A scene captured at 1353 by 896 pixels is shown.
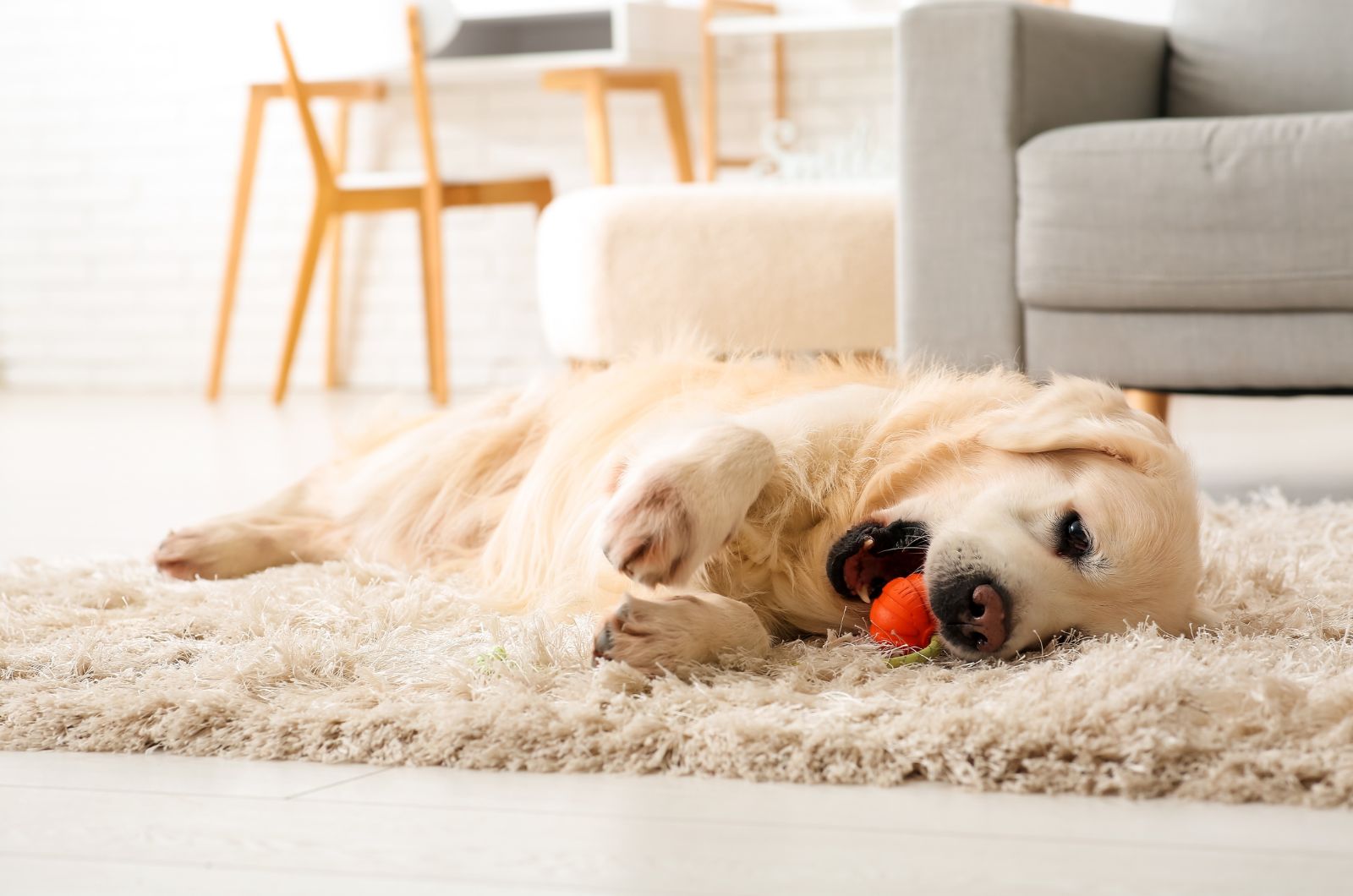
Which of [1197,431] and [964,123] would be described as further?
[1197,431]

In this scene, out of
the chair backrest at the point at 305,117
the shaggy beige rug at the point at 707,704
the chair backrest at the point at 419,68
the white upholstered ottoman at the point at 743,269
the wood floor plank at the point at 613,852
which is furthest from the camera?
the chair backrest at the point at 305,117

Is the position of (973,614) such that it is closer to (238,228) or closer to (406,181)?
(406,181)

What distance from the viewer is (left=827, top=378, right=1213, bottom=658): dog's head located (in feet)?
4.32

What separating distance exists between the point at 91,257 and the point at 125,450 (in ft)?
9.24

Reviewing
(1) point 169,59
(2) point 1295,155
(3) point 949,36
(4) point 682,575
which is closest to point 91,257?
(1) point 169,59

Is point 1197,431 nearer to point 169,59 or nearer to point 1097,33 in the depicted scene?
point 1097,33

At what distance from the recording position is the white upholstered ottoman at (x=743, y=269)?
3.22 m

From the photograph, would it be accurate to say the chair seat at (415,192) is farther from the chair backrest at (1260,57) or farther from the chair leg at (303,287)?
the chair backrest at (1260,57)

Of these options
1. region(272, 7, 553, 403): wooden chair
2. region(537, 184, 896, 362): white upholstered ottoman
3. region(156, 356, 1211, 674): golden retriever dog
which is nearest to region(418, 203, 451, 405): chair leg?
region(272, 7, 553, 403): wooden chair

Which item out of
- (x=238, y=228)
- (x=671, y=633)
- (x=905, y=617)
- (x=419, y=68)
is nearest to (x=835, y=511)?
(x=905, y=617)

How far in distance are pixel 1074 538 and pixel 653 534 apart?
423mm

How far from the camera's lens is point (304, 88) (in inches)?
192

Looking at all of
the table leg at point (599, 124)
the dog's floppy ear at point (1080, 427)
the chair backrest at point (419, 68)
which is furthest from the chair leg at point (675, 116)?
the dog's floppy ear at point (1080, 427)

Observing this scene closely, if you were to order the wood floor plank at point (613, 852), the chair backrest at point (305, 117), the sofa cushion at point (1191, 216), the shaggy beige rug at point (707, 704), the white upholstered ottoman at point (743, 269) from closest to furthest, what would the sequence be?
the wood floor plank at point (613, 852)
the shaggy beige rug at point (707, 704)
the sofa cushion at point (1191, 216)
the white upholstered ottoman at point (743, 269)
the chair backrest at point (305, 117)
